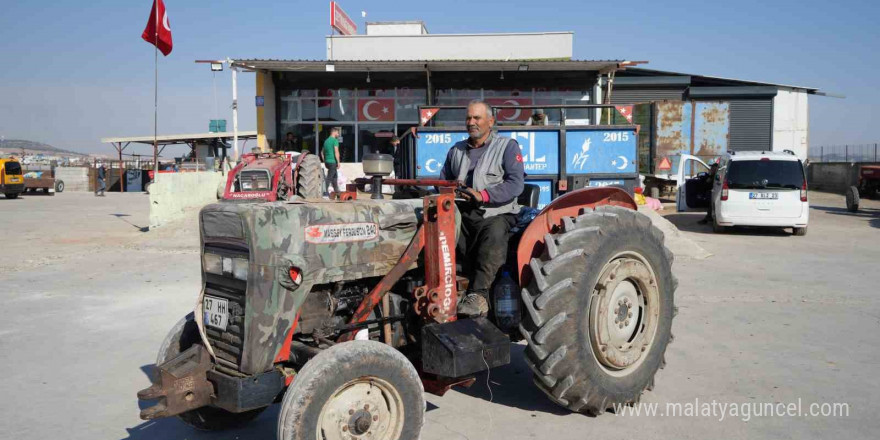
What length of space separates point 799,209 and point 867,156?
25710 millimetres

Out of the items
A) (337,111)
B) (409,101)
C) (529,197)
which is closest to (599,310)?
(529,197)

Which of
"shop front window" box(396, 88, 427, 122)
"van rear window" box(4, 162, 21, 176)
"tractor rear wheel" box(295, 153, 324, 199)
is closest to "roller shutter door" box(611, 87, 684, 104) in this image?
"shop front window" box(396, 88, 427, 122)

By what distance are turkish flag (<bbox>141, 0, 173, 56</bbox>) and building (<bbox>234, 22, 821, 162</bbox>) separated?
6.34 feet

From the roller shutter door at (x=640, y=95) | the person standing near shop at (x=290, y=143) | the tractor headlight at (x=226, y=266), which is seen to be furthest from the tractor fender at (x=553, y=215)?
the roller shutter door at (x=640, y=95)

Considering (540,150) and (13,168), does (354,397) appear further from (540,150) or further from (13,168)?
(13,168)

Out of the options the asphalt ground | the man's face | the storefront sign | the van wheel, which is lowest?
the asphalt ground

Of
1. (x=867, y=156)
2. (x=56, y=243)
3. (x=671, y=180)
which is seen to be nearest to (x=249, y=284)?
(x=56, y=243)

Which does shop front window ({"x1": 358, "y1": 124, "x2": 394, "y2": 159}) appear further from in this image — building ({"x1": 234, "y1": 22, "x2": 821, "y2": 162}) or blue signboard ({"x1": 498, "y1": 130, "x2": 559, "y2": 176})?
blue signboard ({"x1": 498, "y1": 130, "x2": 559, "y2": 176})

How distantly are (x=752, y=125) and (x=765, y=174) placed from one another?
1754 cm

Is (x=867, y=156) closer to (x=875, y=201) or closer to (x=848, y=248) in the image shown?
(x=875, y=201)

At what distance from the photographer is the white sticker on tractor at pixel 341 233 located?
3275 millimetres

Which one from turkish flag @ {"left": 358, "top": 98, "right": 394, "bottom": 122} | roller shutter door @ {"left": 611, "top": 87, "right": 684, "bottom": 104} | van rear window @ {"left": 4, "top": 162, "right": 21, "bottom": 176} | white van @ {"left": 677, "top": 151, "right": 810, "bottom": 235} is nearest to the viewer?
white van @ {"left": 677, "top": 151, "right": 810, "bottom": 235}

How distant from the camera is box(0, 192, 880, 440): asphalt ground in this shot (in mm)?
3891

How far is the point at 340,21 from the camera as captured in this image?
24.9 meters
